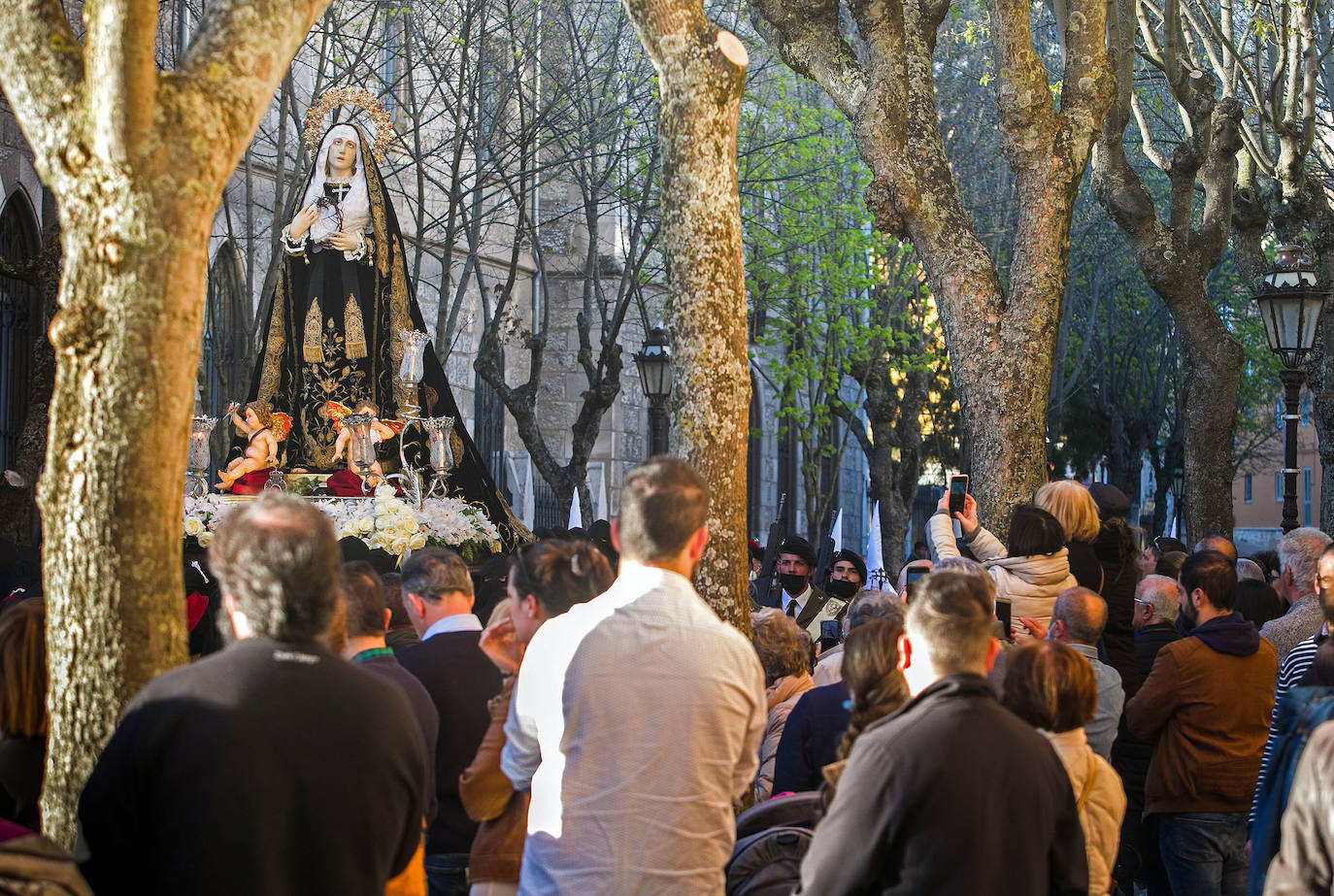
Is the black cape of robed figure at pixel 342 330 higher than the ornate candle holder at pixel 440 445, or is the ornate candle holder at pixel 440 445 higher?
the black cape of robed figure at pixel 342 330

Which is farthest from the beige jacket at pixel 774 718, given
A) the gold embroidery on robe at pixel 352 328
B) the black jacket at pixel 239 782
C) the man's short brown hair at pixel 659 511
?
the gold embroidery on robe at pixel 352 328

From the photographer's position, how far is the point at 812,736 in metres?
5.34

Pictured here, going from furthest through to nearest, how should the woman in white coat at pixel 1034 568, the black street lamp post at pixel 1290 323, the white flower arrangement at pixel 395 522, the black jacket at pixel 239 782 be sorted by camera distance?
the black street lamp post at pixel 1290 323 → the white flower arrangement at pixel 395 522 → the woman in white coat at pixel 1034 568 → the black jacket at pixel 239 782

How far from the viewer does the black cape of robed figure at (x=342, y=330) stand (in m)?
11.4

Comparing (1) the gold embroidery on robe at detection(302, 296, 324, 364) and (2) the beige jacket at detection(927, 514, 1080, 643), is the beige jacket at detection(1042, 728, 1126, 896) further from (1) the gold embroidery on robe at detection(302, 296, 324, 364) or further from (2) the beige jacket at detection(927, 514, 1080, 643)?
(1) the gold embroidery on robe at detection(302, 296, 324, 364)

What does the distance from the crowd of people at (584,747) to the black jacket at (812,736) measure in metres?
0.01

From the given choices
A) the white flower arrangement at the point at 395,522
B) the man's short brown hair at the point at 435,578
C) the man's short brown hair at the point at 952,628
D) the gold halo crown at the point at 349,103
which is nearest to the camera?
the man's short brown hair at the point at 952,628

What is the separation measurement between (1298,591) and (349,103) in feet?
26.3

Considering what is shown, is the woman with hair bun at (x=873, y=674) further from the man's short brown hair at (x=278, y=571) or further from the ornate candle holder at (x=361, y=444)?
the ornate candle holder at (x=361, y=444)

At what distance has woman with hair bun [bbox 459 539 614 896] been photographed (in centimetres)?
441

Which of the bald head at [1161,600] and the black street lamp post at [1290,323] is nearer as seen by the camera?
the bald head at [1161,600]

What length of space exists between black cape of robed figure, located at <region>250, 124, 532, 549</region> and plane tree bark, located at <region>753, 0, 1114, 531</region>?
3.42 m

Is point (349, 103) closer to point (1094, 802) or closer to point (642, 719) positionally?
point (642, 719)

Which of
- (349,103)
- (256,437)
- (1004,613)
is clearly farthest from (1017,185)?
(256,437)
